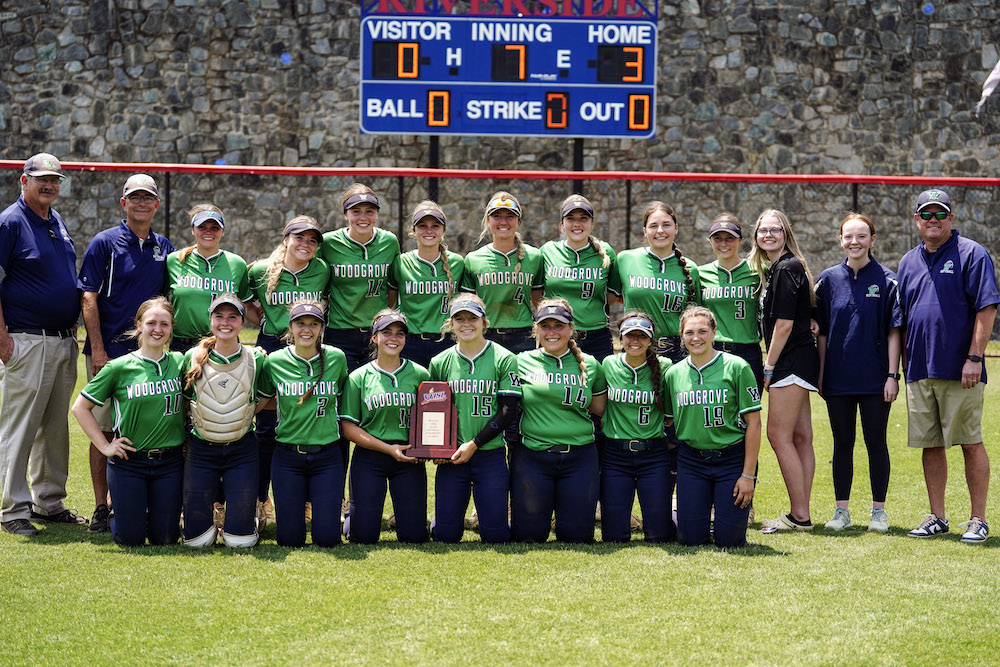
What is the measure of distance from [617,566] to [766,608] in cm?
82

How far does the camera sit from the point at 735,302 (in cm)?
604

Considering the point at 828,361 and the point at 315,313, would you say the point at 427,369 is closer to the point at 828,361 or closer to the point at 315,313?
the point at 315,313

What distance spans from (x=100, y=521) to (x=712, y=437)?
321cm

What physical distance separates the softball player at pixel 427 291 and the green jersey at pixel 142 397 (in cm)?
132

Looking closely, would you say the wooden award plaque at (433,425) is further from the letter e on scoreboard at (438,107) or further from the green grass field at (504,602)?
the letter e on scoreboard at (438,107)

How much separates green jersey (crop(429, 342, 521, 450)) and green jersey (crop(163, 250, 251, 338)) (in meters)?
1.36

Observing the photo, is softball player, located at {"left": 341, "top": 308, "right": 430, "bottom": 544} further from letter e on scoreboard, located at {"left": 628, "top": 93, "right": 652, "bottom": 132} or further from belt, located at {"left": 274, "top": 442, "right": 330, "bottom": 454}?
letter e on scoreboard, located at {"left": 628, "top": 93, "right": 652, "bottom": 132}

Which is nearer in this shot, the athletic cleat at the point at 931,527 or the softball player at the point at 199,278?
the athletic cleat at the point at 931,527

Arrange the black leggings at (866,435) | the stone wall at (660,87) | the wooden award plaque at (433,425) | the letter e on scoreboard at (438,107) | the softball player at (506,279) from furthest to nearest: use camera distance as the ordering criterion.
Answer: the stone wall at (660,87) → the letter e on scoreboard at (438,107) → the softball player at (506,279) → the black leggings at (866,435) → the wooden award plaque at (433,425)

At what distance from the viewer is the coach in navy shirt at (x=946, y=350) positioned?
581 cm

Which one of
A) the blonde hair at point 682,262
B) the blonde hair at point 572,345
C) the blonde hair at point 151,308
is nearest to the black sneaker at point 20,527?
the blonde hair at point 151,308

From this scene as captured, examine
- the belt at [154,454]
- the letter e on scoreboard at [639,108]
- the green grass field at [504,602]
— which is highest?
Result: the letter e on scoreboard at [639,108]

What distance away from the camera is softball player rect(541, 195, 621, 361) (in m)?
6.21

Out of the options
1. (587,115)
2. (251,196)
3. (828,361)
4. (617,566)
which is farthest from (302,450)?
(251,196)
